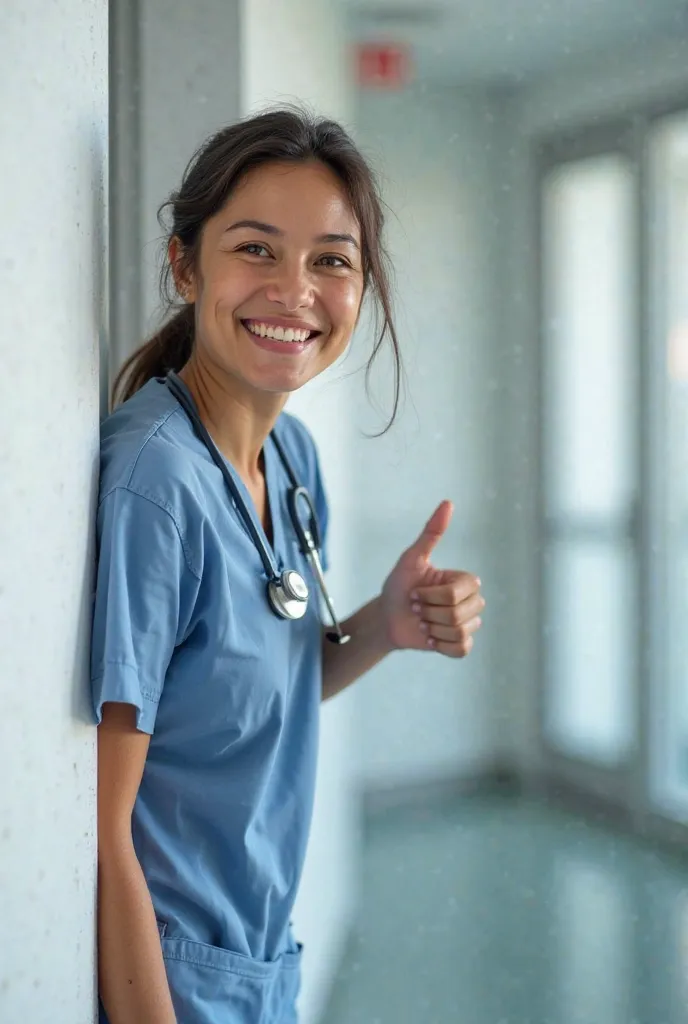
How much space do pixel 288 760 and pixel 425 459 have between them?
68.8 inches

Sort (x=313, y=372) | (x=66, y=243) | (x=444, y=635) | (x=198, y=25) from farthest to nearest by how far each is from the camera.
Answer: (x=198, y=25), (x=444, y=635), (x=313, y=372), (x=66, y=243)

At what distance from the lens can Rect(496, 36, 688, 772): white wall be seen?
240cm

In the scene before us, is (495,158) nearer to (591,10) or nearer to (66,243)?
(591,10)

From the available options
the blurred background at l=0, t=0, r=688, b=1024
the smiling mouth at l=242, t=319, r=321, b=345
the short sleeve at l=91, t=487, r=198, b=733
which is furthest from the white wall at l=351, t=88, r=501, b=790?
the short sleeve at l=91, t=487, r=198, b=733

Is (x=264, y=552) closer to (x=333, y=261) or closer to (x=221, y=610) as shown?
(x=221, y=610)

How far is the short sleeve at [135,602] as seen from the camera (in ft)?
2.00

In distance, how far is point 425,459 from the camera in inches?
98.9

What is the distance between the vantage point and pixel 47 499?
552 mm

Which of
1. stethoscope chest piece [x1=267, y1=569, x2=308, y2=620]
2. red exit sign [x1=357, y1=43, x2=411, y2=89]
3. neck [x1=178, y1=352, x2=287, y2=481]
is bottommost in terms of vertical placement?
stethoscope chest piece [x1=267, y1=569, x2=308, y2=620]

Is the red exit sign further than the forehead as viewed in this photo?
Yes

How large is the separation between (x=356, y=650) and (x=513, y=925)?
128 centimetres

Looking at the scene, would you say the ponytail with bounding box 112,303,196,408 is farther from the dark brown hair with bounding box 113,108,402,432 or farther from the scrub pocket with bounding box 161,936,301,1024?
the scrub pocket with bounding box 161,936,301,1024

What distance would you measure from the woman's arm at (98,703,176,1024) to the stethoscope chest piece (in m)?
0.15

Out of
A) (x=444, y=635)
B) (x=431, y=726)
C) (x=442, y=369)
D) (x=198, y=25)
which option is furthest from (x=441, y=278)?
(x=444, y=635)
